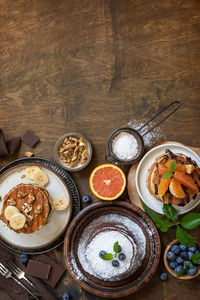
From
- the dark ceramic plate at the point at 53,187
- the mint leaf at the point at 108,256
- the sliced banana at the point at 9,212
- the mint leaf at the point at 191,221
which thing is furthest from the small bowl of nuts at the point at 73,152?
the mint leaf at the point at 191,221

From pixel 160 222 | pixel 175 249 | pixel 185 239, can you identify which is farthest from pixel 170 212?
pixel 175 249

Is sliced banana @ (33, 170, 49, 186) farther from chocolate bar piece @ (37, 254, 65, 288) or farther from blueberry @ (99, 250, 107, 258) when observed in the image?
blueberry @ (99, 250, 107, 258)

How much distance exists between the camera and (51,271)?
9.82 feet

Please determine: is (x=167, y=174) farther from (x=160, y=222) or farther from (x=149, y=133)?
(x=149, y=133)

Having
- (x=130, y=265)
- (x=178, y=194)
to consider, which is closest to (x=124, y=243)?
(x=130, y=265)

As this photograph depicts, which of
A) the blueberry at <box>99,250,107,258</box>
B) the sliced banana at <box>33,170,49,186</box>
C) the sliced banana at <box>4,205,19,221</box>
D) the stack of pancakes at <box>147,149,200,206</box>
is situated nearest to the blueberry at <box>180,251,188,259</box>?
the stack of pancakes at <box>147,149,200,206</box>

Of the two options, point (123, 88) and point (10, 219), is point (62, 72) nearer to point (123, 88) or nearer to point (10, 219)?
point (123, 88)

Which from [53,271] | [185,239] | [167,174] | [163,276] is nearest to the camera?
[167,174]

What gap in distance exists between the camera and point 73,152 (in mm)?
3049

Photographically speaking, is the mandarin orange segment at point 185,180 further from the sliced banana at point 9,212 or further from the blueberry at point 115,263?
the sliced banana at point 9,212

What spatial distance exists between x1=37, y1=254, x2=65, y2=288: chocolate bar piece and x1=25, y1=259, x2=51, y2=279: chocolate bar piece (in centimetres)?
4

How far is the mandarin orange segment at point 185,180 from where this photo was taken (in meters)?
2.56

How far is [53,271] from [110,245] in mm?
696

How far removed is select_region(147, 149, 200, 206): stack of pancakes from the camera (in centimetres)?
262
